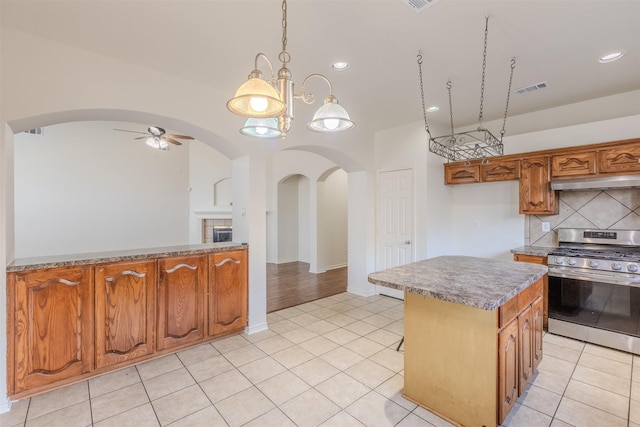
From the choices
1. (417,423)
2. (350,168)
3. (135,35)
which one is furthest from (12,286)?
(350,168)

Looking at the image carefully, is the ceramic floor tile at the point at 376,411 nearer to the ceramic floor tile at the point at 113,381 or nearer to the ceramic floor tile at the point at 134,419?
the ceramic floor tile at the point at 134,419

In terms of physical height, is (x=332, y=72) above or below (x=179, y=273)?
above

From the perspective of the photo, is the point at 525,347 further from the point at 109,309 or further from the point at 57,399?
the point at 57,399

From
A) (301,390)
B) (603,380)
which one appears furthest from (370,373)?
(603,380)

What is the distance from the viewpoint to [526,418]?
1953 mm

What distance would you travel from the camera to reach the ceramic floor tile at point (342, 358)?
8.79 ft

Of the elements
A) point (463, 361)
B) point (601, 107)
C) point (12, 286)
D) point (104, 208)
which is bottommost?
point (463, 361)

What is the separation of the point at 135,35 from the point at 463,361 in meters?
3.31

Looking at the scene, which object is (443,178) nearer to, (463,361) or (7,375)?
(463,361)

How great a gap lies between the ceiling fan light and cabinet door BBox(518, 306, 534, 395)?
210 centimetres

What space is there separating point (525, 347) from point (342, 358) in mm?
1515

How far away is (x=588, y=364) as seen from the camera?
263cm

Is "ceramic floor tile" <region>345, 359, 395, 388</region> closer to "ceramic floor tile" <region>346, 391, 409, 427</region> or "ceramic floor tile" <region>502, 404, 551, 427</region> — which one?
"ceramic floor tile" <region>346, 391, 409, 427</region>

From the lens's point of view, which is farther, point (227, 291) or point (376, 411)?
point (227, 291)
